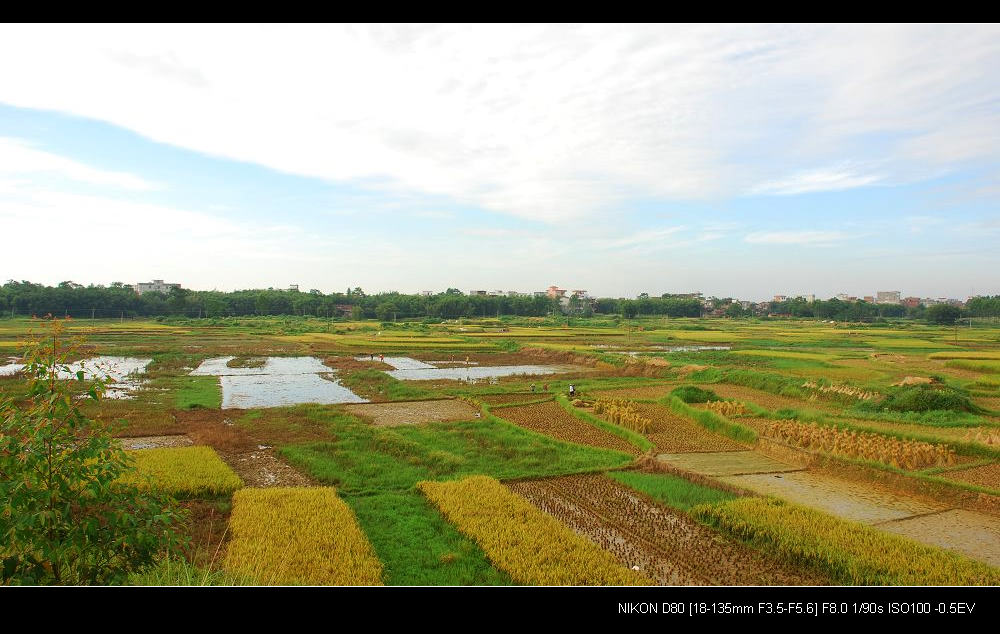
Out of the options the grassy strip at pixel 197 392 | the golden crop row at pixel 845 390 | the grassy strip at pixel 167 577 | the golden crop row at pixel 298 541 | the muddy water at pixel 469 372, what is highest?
the grassy strip at pixel 167 577

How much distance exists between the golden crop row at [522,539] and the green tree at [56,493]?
4525 mm

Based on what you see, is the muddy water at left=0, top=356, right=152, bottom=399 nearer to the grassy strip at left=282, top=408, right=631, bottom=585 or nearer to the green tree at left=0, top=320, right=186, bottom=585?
the grassy strip at left=282, top=408, right=631, bottom=585

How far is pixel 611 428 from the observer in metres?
17.3

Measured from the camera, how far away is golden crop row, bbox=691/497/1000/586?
7273mm

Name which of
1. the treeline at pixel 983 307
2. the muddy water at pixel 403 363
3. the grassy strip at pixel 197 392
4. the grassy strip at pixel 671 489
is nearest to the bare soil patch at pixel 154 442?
the grassy strip at pixel 197 392

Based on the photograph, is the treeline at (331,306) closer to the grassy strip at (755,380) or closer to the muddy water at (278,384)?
the muddy water at (278,384)

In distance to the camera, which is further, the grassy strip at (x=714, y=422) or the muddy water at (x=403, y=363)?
the muddy water at (x=403, y=363)

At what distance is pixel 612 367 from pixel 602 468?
21316 mm

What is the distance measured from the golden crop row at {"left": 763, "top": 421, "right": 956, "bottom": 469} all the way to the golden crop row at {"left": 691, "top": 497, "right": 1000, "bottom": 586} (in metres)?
4.60

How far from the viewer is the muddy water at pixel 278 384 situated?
2223 centimetres

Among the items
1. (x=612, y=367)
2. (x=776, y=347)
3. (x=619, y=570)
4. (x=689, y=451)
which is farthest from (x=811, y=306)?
(x=619, y=570)

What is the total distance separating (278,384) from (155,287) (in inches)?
2192

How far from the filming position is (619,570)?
742 centimetres
